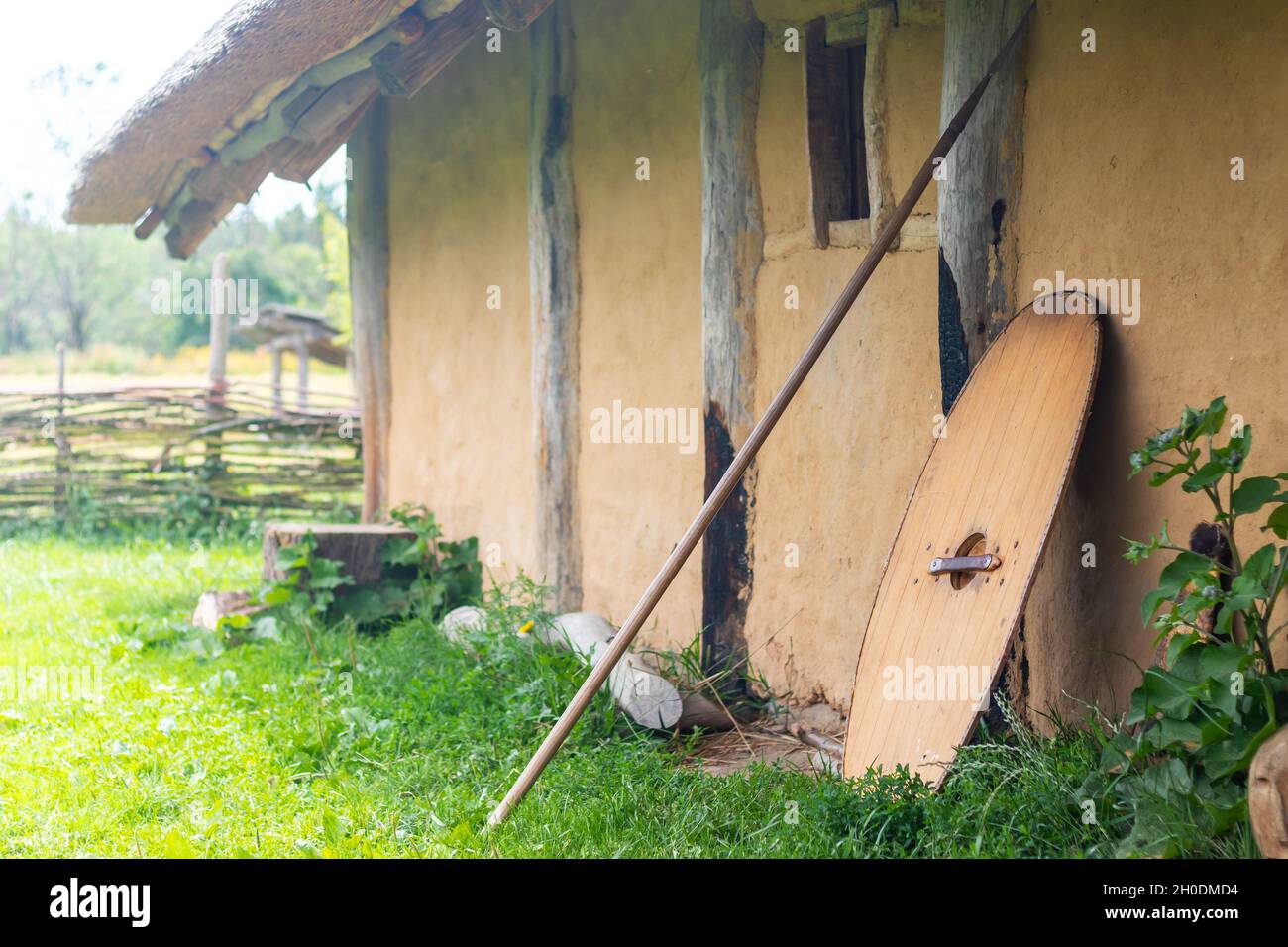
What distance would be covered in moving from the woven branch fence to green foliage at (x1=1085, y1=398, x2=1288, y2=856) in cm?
696

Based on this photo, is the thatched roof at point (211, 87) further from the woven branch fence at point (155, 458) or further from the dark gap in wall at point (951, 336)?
the woven branch fence at point (155, 458)

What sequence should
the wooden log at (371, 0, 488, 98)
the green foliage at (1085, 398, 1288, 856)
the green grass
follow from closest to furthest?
the green foliage at (1085, 398, 1288, 856)
the green grass
the wooden log at (371, 0, 488, 98)

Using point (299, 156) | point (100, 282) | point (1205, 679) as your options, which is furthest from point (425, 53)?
point (100, 282)

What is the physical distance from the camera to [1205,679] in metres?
2.43

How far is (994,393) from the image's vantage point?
3.07 m

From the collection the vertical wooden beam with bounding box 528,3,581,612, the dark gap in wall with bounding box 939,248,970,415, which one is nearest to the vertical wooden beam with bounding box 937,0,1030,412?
the dark gap in wall with bounding box 939,248,970,415

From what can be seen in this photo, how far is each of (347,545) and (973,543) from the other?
3342mm

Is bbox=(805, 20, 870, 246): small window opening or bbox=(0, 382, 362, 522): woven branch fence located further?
bbox=(0, 382, 362, 522): woven branch fence

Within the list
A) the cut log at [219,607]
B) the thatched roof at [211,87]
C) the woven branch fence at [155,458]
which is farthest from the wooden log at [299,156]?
the woven branch fence at [155,458]

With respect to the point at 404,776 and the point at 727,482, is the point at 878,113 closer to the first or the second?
the point at 727,482

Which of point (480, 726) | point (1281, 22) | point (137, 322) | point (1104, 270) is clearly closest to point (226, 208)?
point (480, 726)

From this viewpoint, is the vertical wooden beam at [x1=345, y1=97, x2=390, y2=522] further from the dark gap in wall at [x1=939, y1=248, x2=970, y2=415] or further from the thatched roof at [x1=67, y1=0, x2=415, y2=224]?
the dark gap in wall at [x1=939, y1=248, x2=970, y2=415]

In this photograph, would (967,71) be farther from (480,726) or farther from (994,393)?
(480,726)

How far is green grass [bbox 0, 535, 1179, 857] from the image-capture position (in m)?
2.74
